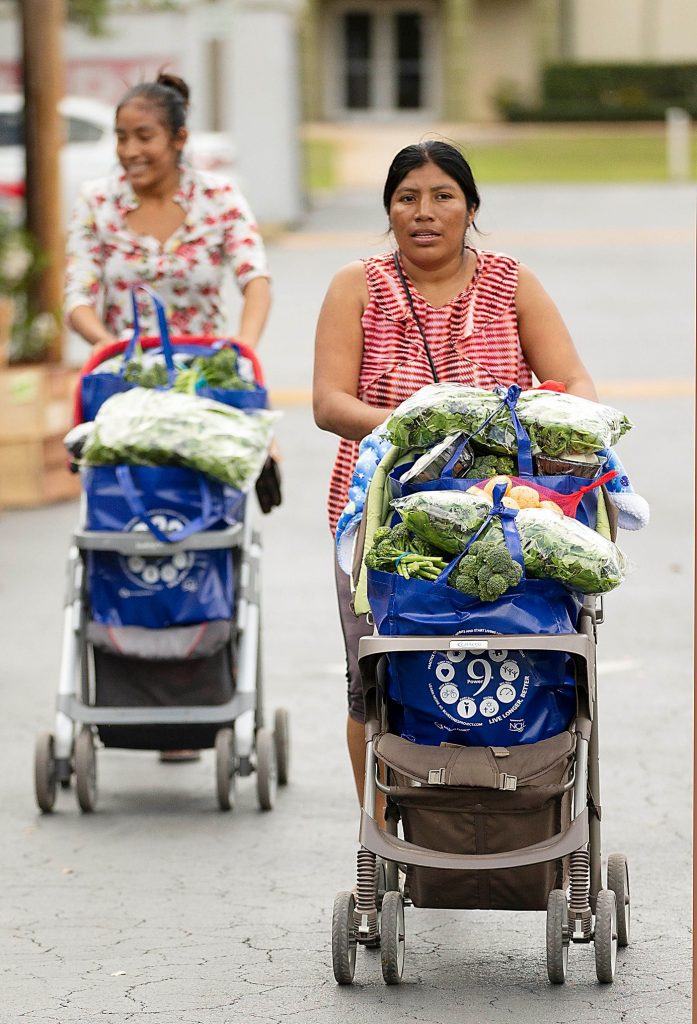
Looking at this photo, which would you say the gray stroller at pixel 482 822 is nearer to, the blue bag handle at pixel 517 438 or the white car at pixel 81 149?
the blue bag handle at pixel 517 438

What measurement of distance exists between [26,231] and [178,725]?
23.7 feet

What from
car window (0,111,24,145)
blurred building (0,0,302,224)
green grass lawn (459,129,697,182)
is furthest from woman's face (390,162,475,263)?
green grass lawn (459,129,697,182)

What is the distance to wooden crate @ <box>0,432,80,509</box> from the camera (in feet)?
37.2

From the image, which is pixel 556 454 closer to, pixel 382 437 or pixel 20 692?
pixel 382 437

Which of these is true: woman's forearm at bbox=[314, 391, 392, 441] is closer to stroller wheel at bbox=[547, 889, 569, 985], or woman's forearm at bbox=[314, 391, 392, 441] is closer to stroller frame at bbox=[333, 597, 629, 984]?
stroller frame at bbox=[333, 597, 629, 984]

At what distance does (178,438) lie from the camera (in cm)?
588

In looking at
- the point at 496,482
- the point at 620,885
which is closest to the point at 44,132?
the point at 496,482

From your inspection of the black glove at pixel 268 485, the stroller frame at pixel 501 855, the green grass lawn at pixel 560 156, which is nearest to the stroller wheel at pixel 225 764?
the black glove at pixel 268 485

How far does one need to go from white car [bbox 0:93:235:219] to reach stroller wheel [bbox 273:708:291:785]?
17.6m

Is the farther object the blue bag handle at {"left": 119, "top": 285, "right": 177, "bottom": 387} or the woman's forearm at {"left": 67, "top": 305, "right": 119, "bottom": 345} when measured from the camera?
the woman's forearm at {"left": 67, "top": 305, "right": 119, "bottom": 345}

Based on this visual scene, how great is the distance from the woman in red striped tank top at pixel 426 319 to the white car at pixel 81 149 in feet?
61.1

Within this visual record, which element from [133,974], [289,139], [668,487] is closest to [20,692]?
[133,974]

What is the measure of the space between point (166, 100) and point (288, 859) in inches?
103

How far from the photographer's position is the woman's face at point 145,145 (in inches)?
258
